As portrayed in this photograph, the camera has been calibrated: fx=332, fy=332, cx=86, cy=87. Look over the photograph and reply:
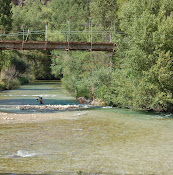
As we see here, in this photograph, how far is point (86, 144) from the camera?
57.3ft

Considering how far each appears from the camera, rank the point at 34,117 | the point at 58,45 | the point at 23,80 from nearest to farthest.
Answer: the point at 34,117
the point at 58,45
the point at 23,80

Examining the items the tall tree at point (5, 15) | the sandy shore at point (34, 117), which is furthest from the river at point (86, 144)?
the tall tree at point (5, 15)

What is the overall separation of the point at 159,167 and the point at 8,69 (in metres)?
54.1

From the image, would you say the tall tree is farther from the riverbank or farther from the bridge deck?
the riverbank

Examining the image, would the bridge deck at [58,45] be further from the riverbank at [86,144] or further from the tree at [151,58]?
the riverbank at [86,144]

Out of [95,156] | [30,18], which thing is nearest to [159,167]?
[95,156]

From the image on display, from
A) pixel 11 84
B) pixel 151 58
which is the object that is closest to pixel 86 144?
pixel 151 58

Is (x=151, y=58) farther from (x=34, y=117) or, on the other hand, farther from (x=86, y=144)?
(x=86, y=144)

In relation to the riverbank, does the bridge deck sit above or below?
above

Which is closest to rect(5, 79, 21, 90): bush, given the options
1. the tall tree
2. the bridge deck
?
the tall tree

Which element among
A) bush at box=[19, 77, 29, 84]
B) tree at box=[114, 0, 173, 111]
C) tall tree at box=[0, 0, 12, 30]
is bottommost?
bush at box=[19, 77, 29, 84]

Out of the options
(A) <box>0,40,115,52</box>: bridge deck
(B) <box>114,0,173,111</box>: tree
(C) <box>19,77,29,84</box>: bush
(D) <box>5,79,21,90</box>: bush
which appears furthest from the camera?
(C) <box>19,77,29,84</box>: bush

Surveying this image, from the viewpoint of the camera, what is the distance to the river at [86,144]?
13.3m

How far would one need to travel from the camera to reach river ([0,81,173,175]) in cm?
1334
